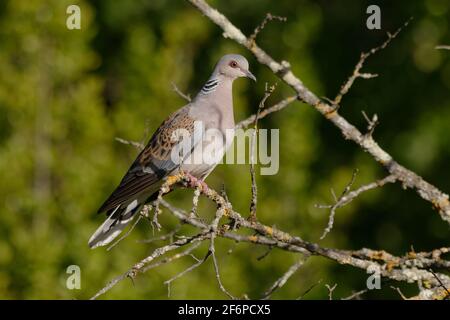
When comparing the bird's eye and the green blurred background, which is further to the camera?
the green blurred background

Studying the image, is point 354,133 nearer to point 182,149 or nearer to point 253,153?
point 182,149

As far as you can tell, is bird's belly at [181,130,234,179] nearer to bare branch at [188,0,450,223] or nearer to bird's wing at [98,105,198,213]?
bird's wing at [98,105,198,213]

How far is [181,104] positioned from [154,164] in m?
4.42

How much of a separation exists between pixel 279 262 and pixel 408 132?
10.00ft

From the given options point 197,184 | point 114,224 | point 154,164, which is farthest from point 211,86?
point 197,184

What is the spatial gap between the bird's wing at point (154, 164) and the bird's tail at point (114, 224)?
141 millimetres

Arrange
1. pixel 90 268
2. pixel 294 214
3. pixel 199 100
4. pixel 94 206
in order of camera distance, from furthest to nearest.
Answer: pixel 294 214
pixel 94 206
pixel 90 268
pixel 199 100

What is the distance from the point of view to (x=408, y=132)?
11.8m

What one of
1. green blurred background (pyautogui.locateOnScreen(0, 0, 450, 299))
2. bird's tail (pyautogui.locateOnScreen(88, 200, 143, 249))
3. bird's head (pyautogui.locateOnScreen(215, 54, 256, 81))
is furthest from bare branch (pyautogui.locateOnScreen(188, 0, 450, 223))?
green blurred background (pyautogui.locateOnScreen(0, 0, 450, 299))

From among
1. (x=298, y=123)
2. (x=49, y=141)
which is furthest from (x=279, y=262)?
(x=49, y=141)

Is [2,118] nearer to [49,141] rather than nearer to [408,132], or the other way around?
[49,141]

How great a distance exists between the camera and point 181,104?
10.1 meters

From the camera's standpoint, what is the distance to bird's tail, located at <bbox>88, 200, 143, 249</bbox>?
5.73 metres

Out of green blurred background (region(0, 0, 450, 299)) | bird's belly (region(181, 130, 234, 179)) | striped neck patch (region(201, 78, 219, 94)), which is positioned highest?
green blurred background (region(0, 0, 450, 299))
